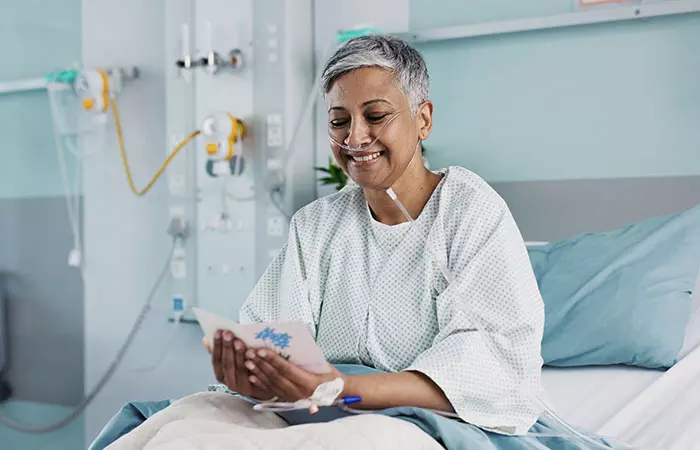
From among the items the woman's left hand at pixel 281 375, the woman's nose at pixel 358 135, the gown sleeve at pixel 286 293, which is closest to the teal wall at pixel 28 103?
the gown sleeve at pixel 286 293

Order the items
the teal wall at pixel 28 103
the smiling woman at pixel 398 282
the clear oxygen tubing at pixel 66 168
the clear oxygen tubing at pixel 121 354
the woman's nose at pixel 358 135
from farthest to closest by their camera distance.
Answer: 1. the clear oxygen tubing at pixel 121 354
2. the clear oxygen tubing at pixel 66 168
3. the teal wall at pixel 28 103
4. the woman's nose at pixel 358 135
5. the smiling woman at pixel 398 282

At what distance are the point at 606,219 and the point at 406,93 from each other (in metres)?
1.19

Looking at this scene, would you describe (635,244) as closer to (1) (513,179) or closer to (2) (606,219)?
(2) (606,219)

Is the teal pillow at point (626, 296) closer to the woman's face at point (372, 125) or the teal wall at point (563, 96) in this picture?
the teal wall at point (563, 96)

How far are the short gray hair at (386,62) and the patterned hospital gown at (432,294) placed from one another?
19 centimetres

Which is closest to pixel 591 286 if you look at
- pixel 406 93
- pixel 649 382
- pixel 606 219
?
pixel 649 382

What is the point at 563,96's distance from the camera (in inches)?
94.9

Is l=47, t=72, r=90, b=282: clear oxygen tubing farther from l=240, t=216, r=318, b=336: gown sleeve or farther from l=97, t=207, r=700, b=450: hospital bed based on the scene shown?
l=97, t=207, r=700, b=450: hospital bed

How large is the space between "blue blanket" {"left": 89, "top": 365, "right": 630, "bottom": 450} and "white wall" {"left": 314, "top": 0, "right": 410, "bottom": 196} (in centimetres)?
152

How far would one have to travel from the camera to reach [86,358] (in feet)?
9.92

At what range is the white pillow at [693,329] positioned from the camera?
→ 6.16 ft

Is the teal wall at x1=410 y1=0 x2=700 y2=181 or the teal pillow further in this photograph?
the teal wall at x1=410 y1=0 x2=700 y2=181

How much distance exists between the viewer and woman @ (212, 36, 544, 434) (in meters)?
1.23

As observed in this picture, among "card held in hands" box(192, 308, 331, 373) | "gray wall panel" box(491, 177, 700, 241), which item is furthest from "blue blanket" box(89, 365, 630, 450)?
"gray wall panel" box(491, 177, 700, 241)
